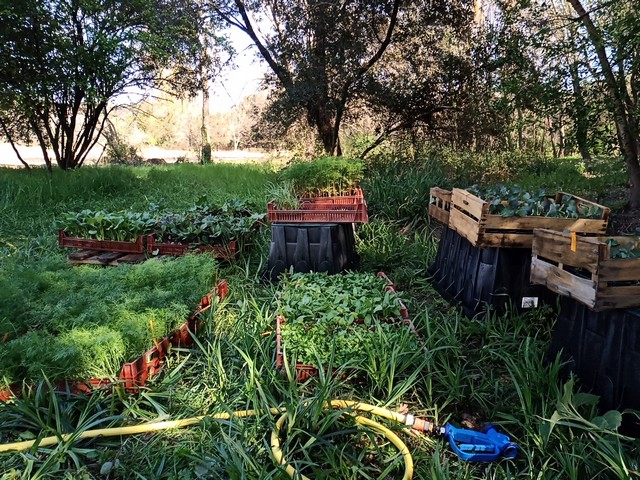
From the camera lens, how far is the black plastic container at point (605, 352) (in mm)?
1938

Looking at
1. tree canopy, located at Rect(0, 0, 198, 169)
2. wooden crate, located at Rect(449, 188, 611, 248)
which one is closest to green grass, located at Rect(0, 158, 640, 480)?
wooden crate, located at Rect(449, 188, 611, 248)

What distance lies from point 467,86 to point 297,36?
301 centimetres

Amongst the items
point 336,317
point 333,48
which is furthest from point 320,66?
point 336,317

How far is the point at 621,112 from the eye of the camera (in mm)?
4844

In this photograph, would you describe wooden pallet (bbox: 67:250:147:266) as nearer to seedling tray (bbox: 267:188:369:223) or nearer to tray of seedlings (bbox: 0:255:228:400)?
tray of seedlings (bbox: 0:255:228:400)

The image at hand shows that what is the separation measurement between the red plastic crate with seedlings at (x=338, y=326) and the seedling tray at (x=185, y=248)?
1101 millimetres

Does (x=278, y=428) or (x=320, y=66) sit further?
(x=320, y=66)

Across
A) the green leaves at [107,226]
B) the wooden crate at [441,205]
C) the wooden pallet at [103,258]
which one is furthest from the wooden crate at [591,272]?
the green leaves at [107,226]

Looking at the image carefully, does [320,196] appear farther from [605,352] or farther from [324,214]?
[605,352]

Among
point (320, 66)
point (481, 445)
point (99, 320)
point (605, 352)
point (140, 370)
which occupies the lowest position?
point (481, 445)

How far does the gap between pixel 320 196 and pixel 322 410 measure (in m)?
2.88

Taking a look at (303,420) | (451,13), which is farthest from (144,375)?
(451,13)

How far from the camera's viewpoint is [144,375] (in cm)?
231

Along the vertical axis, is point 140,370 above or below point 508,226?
below
